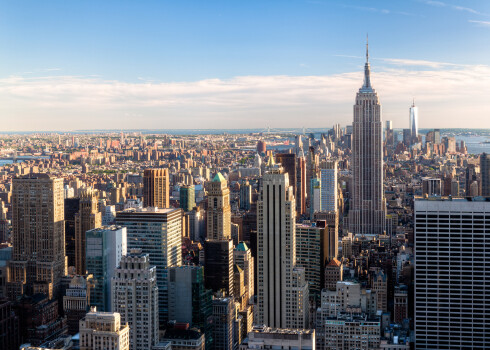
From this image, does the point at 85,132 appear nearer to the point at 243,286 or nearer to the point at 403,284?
the point at 243,286

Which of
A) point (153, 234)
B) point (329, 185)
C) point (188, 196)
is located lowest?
point (153, 234)

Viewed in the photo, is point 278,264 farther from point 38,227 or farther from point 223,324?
point 38,227

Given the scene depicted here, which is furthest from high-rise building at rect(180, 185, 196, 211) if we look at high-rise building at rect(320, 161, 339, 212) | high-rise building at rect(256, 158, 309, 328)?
high-rise building at rect(320, 161, 339, 212)

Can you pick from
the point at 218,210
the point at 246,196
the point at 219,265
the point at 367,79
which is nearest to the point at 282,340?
the point at 219,265

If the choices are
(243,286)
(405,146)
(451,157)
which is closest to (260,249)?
(243,286)

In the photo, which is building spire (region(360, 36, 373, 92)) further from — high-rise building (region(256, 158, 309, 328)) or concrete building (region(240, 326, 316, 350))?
concrete building (region(240, 326, 316, 350))

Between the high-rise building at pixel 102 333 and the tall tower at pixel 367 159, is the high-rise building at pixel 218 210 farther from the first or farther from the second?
the high-rise building at pixel 102 333

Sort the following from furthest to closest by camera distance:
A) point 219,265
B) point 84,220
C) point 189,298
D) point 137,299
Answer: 1. point 84,220
2. point 219,265
3. point 189,298
4. point 137,299
